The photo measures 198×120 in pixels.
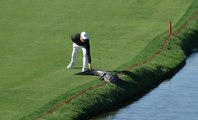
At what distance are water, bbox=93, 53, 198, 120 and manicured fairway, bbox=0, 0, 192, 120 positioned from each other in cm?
194

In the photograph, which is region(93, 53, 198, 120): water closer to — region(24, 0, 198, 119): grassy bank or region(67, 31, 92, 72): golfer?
region(24, 0, 198, 119): grassy bank

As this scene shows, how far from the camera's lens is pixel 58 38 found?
33.4 m

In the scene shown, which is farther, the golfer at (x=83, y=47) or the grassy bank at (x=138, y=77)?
the golfer at (x=83, y=47)

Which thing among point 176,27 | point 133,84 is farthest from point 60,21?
point 133,84

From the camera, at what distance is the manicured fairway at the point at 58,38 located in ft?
77.7

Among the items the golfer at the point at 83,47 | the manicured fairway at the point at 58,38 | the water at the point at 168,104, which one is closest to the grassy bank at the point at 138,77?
the water at the point at 168,104

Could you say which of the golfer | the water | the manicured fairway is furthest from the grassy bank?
the golfer

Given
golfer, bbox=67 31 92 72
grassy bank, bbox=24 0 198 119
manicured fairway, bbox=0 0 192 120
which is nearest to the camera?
grassy bank, bbox=24 0 198 119

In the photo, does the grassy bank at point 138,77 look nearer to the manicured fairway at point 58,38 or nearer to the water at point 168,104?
the water at point 168,104

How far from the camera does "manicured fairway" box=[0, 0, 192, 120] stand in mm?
23686

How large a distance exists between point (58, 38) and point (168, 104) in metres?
10.1

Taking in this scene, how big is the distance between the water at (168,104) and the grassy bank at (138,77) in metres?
0.42

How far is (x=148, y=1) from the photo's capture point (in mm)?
42656

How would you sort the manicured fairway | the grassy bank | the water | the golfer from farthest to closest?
the golfer
the manicured fairway
the water
the grassy bank
